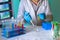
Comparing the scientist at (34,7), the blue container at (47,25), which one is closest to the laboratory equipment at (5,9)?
the scientist at (34,7)

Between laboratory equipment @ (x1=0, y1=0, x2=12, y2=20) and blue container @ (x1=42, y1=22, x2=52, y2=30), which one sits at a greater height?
laboratory equipment @ (x1=0, y1=0, x2=12, y2=20)

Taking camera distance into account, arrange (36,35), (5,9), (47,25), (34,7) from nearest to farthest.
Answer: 1. (36,35)
2. (47,25)
3. (5,9)
4. (34,7)

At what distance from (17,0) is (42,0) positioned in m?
0.40

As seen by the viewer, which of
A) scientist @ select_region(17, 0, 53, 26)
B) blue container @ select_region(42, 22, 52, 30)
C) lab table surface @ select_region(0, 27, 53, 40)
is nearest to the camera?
lab table surface @ select_region(0, 27, 53, 40)

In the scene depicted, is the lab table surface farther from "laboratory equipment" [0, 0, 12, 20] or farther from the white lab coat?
the white lab coat

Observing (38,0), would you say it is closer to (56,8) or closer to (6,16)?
(6,16)

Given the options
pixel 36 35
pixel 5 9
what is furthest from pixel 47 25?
pixel 5 9

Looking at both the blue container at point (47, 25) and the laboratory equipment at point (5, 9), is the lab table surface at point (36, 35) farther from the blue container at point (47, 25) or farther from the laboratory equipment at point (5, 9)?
the laboratory equipment at point (5, 9)

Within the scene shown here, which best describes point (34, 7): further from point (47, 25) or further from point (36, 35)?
point (36, 35)

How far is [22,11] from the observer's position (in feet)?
5.61

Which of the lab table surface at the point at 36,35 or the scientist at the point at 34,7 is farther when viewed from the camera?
the scientist at the point at 34,7

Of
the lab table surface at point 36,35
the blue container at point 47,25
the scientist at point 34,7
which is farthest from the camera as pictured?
the scientist at point 34,7

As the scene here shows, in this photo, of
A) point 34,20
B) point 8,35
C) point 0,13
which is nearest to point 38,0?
point 34,20

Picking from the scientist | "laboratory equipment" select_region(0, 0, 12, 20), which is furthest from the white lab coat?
"laboratory equipment" select_region(0, 0, 12, 20)
